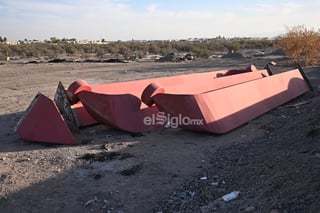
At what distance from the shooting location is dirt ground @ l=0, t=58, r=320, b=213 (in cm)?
513

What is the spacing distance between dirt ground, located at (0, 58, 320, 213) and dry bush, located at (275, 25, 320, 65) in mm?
21751

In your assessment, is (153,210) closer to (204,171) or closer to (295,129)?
(204,171)

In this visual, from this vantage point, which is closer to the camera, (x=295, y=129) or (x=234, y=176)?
(x=234, y=176)

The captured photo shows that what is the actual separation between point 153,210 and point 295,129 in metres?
4.36

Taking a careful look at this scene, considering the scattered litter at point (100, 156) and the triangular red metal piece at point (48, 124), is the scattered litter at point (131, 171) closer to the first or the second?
the scattered litter at point (100, 156)

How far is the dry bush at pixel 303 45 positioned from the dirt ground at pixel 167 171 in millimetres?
21751

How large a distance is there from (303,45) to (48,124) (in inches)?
1008

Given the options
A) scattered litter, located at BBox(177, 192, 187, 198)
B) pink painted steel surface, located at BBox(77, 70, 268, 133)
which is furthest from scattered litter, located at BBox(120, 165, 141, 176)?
pink painted steel surface, located at BBox(77, 70, 268, 133)

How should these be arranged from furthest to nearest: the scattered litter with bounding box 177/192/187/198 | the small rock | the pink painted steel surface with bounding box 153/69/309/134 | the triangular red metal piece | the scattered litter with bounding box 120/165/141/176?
the pink painted steel surface with bounding box 153/69/309/134 → the triangular red metal piece → the scattered litter with bounding box 120/165/141/176 → the scattered litter with bounding box 177/192/187/198 → the small rock

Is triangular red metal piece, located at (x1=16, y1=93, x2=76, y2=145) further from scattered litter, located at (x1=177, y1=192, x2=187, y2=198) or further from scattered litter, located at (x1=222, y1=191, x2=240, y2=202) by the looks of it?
scattered litter, located at (x1=222, y1=191, x2=240, y2=202)

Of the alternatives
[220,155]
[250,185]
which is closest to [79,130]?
[220,155]

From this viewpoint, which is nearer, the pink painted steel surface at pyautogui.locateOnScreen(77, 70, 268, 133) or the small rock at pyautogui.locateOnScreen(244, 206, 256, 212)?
the small rock at pyautogui.locateOnScreen(244, 206, 256, 212)

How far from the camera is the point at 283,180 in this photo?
5.11 m

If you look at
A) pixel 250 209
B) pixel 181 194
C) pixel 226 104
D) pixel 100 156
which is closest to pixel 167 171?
pixel 181 194
